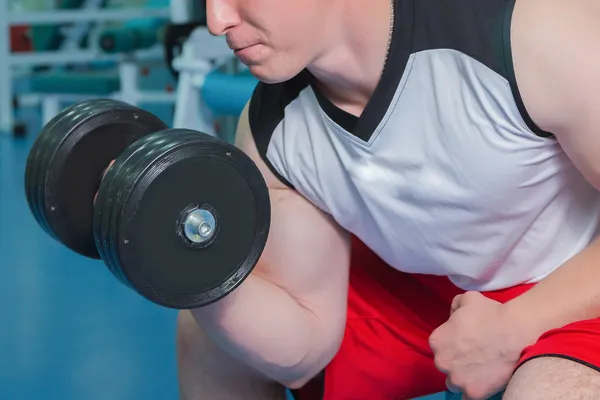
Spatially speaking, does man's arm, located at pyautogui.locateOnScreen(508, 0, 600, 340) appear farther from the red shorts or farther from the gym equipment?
the gym equipment

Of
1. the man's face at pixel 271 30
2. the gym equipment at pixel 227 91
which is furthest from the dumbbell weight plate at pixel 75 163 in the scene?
the gym equipment at pixel 227 91

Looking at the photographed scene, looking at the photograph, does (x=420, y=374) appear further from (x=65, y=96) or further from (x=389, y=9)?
(x=65, y=96)

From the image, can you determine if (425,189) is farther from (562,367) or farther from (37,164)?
(37,164)

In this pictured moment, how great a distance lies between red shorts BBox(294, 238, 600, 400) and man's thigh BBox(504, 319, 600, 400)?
326mm

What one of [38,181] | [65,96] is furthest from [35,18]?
[38,181]

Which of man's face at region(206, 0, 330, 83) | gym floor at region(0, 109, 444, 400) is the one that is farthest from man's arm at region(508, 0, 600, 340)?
gym floor at region(0, 109, 444, 400)

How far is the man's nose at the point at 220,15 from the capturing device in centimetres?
97

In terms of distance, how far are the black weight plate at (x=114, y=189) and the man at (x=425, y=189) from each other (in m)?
0.15

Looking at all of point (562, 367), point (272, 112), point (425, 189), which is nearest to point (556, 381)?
point (562, 367)

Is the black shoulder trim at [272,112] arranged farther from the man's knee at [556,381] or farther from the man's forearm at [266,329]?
the man's knee at [556,381]

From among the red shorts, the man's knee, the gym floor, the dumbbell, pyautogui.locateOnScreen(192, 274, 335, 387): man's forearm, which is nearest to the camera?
the man's knee

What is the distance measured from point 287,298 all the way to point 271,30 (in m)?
0.37

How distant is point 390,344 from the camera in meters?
1.25

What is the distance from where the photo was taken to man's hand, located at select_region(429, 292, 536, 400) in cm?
96
